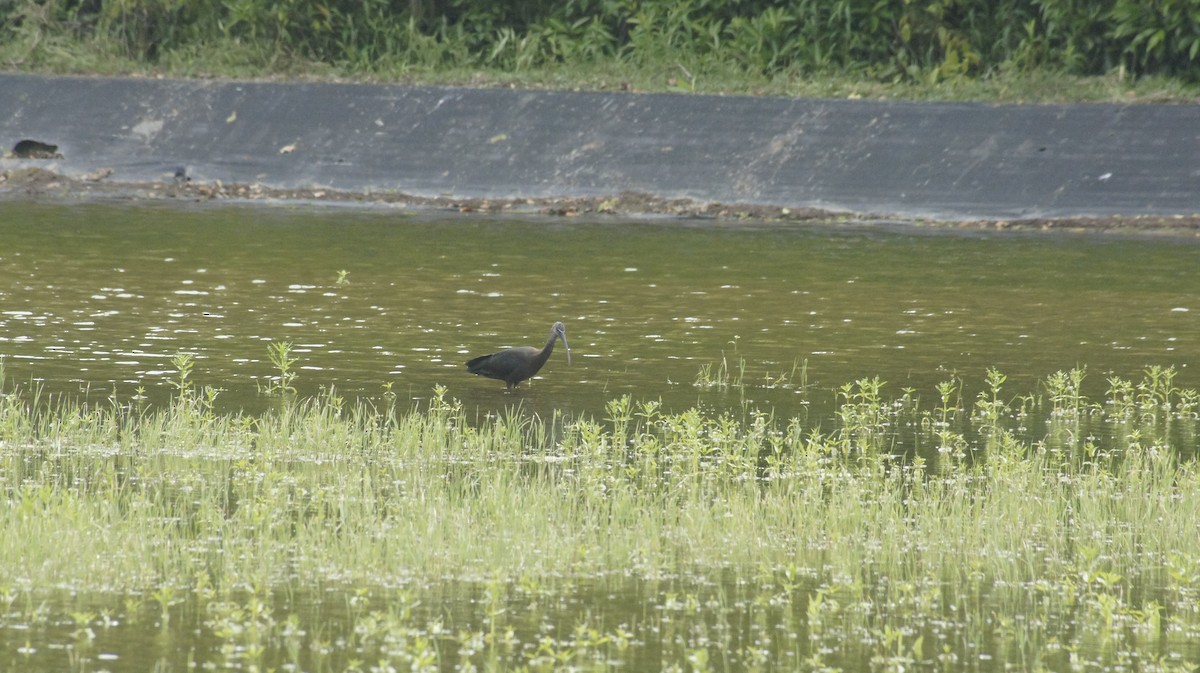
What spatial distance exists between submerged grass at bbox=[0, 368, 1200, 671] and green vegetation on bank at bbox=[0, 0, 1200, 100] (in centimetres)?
1343

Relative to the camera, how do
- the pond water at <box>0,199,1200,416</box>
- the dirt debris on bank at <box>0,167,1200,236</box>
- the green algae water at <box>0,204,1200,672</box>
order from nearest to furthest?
the green algae water at <box>0,204,1200,672</box>
the pond water at <box>0,199,1200,416</box>
the dirt debris on bank at <box>0,167,1200,236</box>

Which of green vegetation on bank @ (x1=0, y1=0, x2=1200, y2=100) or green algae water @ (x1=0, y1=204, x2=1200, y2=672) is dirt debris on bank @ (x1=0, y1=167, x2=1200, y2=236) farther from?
green algae water @ (x1=0, y1=204, x2=1200, y2=672)

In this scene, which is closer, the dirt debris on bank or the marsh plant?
the marsh plant

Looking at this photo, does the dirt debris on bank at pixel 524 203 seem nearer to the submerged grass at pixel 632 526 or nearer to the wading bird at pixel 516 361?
the submerged grass at pixel 632 526

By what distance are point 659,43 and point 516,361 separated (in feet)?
47.4

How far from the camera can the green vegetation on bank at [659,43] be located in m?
23.2

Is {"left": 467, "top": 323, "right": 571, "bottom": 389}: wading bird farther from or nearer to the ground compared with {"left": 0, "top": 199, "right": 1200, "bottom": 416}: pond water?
nearer to the ground

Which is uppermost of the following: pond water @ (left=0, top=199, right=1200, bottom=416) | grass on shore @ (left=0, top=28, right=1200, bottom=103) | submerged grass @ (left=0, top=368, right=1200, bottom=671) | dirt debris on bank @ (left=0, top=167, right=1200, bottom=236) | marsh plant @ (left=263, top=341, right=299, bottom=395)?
grass on shore @ (left=0, top=28, right=1200, bottom=103)

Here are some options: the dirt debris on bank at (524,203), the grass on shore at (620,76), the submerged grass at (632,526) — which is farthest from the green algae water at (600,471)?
the grass on shore at (620,76)

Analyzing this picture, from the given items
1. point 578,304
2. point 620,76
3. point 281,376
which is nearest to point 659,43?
point 620,76

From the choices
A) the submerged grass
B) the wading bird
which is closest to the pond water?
the wading bird

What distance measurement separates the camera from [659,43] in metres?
25.1

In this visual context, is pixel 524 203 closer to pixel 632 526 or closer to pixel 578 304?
pixel 578 304

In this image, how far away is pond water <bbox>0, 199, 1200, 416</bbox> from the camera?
11.9 m
